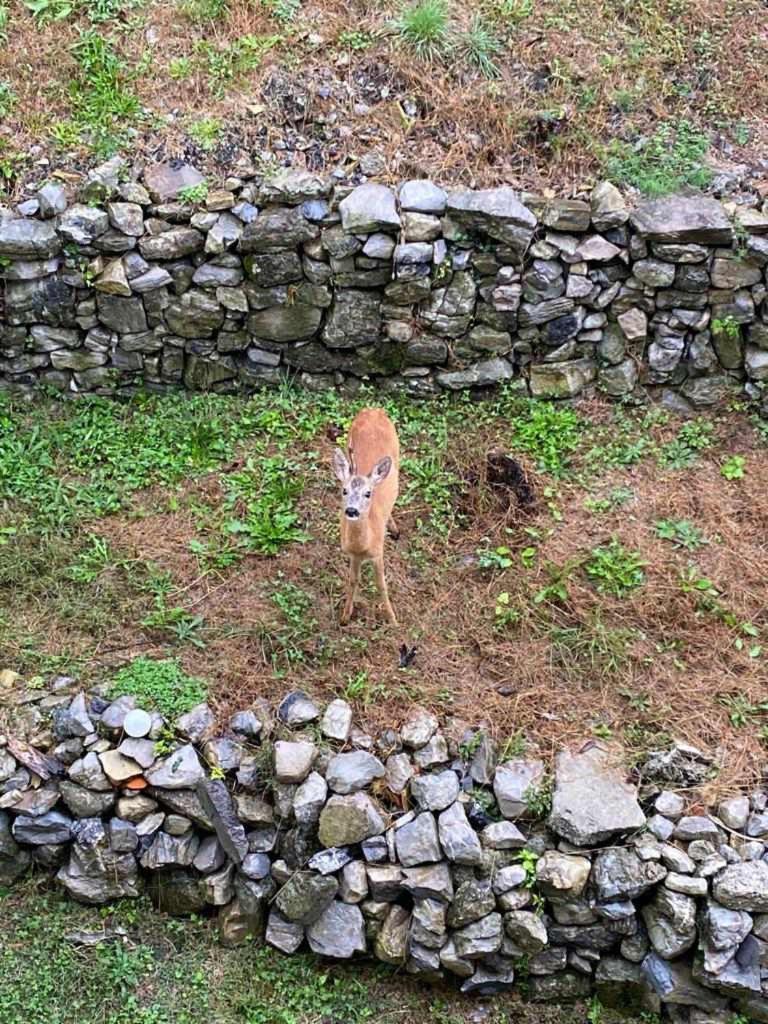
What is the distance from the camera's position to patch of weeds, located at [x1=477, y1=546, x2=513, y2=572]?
642 centimetres

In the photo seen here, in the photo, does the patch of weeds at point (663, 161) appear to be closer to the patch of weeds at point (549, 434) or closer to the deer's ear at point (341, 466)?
the patch of weeds at point (549, 434)

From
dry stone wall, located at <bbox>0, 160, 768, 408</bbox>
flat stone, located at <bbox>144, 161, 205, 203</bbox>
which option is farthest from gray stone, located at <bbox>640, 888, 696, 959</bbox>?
flat stone, located at <bbox>144, 161, 205, 203</bbox>

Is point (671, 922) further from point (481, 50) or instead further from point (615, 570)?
point (481, 50)

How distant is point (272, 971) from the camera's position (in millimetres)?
5203

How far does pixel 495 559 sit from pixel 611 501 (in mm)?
983

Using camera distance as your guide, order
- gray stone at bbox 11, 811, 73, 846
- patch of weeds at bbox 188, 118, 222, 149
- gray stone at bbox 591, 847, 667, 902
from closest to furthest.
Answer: gray stone at bbox 591, 847, 667, 902 → gray stone at bbox 11, 811, 73, 846 → patch of weeds at bbox 188, 118, 222, 149

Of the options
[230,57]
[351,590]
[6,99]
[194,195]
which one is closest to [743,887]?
[351,590]

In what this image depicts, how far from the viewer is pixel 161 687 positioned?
566 centimetres

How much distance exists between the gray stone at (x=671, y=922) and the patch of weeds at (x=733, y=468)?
3103mm

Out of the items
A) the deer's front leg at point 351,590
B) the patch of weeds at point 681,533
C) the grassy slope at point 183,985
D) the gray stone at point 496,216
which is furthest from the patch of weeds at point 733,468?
the grassy slope at point 183,985

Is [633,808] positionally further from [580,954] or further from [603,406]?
[603,406]

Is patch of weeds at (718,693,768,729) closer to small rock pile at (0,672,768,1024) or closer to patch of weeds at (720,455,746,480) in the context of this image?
A: small rock pile at (0,672,768,1024)

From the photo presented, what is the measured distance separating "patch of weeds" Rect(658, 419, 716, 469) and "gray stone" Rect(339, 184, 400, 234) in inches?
96.6

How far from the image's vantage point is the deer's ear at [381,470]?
549 centimetres
